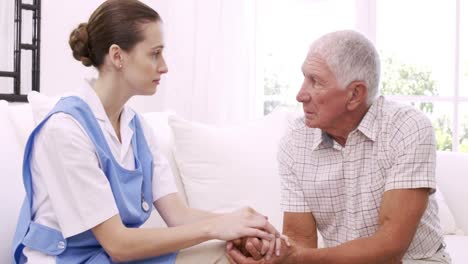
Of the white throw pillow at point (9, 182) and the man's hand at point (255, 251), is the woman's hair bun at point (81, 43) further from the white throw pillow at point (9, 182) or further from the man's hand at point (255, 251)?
the man's hand at point (255, 251)

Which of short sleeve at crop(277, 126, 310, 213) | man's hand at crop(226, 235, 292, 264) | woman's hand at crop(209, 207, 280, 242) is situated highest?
short sleeve at crop(277, 126, 310, 213)

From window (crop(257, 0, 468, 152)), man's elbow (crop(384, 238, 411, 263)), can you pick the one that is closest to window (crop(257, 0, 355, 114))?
window (crop(257, 0, 468, 152))

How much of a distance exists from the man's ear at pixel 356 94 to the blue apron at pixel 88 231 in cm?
57

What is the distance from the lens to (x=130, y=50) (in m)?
1.75

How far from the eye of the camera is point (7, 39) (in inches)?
120

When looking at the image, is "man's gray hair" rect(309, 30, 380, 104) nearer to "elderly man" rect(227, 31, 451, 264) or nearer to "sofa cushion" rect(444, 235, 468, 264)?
"elderly man" rect(227, 31, 451, 264)

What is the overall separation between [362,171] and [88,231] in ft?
2.30

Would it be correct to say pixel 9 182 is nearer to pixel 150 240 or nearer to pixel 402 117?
pixel 150 240

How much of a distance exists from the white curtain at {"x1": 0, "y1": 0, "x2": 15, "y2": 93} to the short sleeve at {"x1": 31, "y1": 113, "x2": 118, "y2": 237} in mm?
1561

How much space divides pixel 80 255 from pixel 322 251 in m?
0.58

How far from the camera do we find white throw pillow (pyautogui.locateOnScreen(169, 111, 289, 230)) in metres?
2.45

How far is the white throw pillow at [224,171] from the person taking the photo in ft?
8.02

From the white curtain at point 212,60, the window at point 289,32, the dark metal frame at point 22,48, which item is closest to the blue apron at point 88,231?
the dark metal frame at point 22,48

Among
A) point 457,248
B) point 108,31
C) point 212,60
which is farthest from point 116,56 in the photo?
point 212,60
